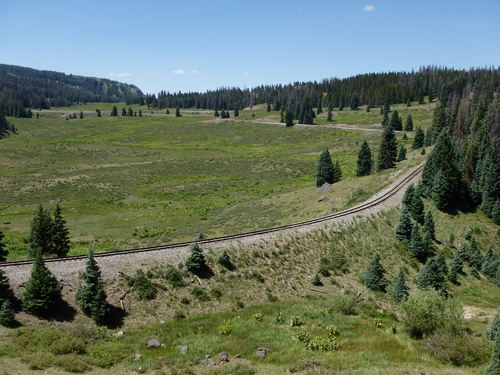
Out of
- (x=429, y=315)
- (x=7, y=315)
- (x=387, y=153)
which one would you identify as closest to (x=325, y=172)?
(x=387, y=153)

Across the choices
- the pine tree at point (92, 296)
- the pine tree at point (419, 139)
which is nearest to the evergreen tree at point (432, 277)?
A: the pine tree at point (92, 296)

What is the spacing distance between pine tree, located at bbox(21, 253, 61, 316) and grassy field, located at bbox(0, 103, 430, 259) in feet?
68.2

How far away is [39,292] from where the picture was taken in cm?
2602

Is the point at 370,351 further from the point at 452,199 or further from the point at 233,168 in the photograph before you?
the point at 233,168

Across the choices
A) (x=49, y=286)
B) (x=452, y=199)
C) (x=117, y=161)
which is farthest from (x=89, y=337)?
(x=117, y=161)

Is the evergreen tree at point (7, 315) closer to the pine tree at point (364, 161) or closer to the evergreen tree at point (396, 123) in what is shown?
the pine tree at point (364, 161)

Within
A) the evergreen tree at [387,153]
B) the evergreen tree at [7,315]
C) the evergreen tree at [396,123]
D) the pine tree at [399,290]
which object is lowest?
the pine tree at [399,290]

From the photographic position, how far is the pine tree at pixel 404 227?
4666 cm

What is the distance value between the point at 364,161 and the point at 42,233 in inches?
2271

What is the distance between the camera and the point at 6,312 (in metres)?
24.6

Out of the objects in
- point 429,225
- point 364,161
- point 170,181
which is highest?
point 364,161

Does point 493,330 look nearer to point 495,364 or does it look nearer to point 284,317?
point 495,364

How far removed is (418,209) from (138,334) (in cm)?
3981

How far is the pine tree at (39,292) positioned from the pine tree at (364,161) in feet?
203
